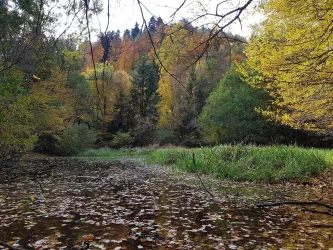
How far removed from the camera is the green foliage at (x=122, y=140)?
1234 inches

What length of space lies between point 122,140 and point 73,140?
6090 millimetres

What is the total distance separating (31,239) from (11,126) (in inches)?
401

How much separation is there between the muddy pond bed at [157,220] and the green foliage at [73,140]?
733 inches

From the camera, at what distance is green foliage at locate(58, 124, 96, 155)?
26578 millimetres

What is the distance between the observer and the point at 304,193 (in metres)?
7.61

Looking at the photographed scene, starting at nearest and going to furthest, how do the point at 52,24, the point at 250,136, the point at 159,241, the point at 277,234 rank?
the point at 52,24
the point at 159,241
the point at 277,234
the point at 250,136

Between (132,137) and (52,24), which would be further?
(132,137)

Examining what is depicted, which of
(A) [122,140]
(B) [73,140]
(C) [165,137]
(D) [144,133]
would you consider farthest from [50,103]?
(C) [165,137]

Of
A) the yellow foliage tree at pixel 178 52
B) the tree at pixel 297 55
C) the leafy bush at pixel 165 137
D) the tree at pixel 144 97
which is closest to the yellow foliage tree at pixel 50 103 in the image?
the tree at pixel 144 97

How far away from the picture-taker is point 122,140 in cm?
3152

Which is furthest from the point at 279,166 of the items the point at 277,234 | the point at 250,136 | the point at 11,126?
the point at 250,136

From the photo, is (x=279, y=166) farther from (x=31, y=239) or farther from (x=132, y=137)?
(x=132, y=137)

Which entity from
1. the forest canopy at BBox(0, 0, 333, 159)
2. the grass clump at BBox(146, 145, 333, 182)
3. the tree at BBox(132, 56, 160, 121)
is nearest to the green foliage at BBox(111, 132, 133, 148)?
the forest canopy at BBox(0, 0, 333, 159)

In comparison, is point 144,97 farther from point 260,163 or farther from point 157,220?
point 157,220
